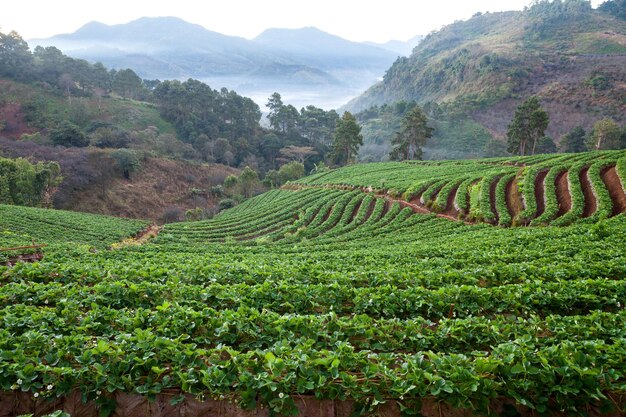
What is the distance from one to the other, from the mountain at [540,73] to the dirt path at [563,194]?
3012 inches

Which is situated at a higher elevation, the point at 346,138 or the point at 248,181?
the point at 346,138

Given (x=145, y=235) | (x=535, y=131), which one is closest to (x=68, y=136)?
(x=145, y=235)

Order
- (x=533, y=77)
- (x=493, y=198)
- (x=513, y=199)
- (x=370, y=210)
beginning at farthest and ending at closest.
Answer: (x=533, y=77), (x=370, y=210), (x=493, y=198), (x=513, y=199)

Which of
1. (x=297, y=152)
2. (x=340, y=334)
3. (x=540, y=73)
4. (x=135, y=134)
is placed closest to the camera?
(x=340, y=334)

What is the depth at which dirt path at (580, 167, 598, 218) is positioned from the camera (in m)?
22.4

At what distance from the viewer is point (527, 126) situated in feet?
202

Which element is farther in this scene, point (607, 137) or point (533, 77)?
point (533, 77)

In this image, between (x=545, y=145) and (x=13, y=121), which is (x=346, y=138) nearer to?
(x=545, y=145)

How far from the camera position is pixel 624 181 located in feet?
76.7

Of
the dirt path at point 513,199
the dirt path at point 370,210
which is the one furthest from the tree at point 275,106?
the dirt path at point 513,199

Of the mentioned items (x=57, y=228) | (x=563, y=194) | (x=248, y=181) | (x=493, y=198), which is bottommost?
(x=248, y=181)

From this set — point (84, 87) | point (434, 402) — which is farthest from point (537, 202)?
point (84, 87)

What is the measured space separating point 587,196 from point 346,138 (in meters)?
54.2

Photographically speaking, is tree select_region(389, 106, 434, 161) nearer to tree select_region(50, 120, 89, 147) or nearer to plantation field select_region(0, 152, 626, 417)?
plantation field select_region(0, 152, 626, 417)
